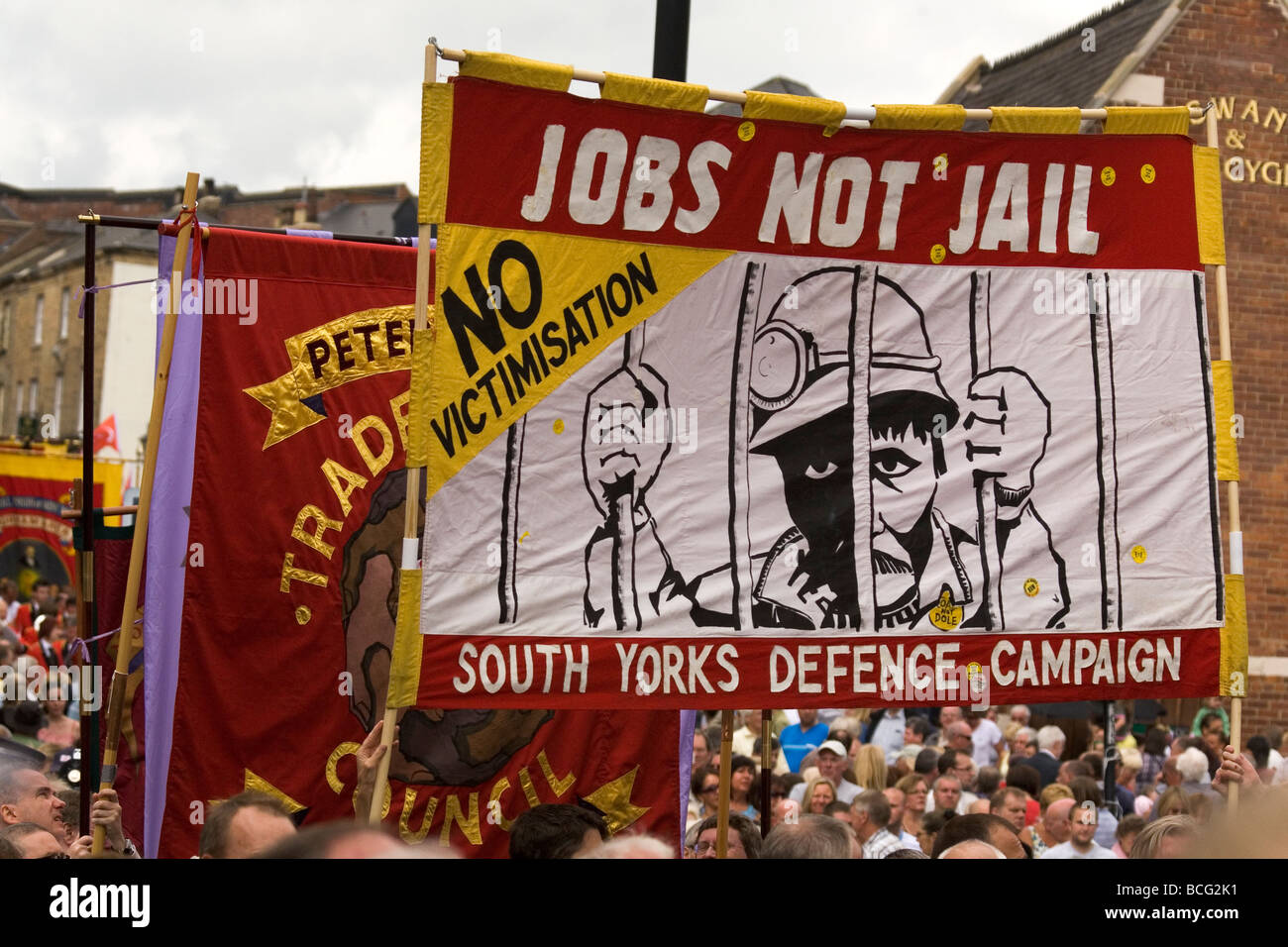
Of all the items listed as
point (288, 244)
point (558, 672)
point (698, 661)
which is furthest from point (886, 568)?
point (288, 244)

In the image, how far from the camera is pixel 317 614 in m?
5.95

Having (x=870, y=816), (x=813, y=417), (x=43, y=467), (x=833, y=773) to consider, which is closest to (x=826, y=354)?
(x=813, y=417)

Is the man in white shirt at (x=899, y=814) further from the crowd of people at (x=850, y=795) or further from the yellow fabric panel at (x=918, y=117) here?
the yellow fabric panel at (x=918, y=117)

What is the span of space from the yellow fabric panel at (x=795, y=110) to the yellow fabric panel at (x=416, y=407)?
1.39 meters

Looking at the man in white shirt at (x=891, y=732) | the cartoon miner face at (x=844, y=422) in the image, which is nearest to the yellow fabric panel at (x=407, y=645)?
the cartoon miner face at (x=844, y=422)

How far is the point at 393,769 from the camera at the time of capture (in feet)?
19.1

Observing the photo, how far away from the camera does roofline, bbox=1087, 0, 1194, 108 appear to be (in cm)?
1741

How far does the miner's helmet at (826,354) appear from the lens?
5055 mm

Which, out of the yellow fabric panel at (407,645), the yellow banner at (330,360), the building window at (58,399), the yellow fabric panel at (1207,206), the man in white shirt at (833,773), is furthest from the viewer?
the building window at (58,399)

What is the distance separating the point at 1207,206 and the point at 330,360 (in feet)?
11.5

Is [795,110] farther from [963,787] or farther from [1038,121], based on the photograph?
[963,787]

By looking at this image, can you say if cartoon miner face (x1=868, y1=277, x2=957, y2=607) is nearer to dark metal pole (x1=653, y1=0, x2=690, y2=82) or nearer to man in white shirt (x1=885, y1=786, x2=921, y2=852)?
dark metal pole (x1=653, y1=0, x2=690, y2=82)

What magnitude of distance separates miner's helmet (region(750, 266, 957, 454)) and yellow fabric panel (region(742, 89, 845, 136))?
0.51 m

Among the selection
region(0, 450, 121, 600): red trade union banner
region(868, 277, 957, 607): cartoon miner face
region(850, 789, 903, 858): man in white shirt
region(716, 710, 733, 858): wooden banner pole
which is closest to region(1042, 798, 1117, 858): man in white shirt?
region(850, 789, 903, 858): man in white shirt
